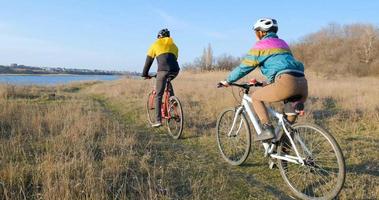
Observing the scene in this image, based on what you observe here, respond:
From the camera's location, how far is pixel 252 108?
5.38 metres

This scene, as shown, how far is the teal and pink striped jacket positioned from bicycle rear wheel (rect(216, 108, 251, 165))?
1.11 m

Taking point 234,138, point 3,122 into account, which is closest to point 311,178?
point 234,138

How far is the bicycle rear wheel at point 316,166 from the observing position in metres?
3.89

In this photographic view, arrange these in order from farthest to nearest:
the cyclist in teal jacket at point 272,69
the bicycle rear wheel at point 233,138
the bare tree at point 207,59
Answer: the bare tree at point 207,59 < the bicycle rear wheel at point 233,138 < the cyclist in teal jacket at point 272,69

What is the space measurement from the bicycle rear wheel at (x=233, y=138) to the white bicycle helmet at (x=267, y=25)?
4.61 ft

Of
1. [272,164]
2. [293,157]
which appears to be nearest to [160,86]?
[272,164]

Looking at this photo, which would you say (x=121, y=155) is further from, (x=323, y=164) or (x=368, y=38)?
(x=368, y=38)

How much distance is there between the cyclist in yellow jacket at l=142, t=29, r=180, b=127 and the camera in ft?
25.9

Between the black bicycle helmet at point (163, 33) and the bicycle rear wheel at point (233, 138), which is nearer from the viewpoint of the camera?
the bicycle rear wheel at point (233, 138)

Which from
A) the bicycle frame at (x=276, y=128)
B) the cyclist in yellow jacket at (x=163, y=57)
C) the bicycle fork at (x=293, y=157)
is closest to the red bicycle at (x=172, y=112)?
the cyclist in yellow jacket at (x=163, y=57)

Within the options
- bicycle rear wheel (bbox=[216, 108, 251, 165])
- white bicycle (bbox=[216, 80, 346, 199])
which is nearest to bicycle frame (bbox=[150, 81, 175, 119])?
bicycle rear wheel (bbox=[216, 108, 251, 165])

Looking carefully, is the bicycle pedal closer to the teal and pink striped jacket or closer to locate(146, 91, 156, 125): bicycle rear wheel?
the teal and pink striped jacket

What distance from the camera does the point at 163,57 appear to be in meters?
7.89

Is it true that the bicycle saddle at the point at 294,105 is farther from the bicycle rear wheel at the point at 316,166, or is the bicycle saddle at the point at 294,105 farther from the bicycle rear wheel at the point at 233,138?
the bicycle rear wheel at the point at 233,138
